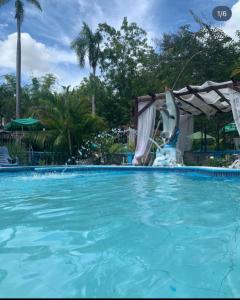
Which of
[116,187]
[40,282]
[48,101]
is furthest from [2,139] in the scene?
[40,282]

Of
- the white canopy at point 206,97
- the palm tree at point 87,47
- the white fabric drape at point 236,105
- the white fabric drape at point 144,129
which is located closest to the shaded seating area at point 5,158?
the white fabric drape at point 144,129

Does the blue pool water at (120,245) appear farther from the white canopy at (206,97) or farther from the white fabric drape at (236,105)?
the white canopy at (206,97)

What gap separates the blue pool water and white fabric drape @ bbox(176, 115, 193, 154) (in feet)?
29.9

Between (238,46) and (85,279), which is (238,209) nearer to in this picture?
(85,279)

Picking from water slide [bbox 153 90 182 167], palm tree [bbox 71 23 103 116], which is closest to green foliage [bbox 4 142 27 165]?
water slide [bbox 153 90 182 167]

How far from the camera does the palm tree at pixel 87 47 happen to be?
29109mm

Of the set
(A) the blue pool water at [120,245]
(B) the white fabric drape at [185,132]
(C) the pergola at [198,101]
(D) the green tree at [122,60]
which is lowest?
(A) the blue pool water at [120,245]

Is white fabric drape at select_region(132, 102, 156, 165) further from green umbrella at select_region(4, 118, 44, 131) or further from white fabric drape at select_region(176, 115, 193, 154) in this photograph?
green umbrella at select_region(4, 118, 44, 131)

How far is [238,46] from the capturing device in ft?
80.7

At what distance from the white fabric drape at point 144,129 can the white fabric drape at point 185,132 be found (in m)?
1.94

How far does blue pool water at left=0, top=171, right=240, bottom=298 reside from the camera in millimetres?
2869

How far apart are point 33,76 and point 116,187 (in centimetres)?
3827

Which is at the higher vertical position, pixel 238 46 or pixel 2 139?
pixel 238 46

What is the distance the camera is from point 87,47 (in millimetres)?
29250
